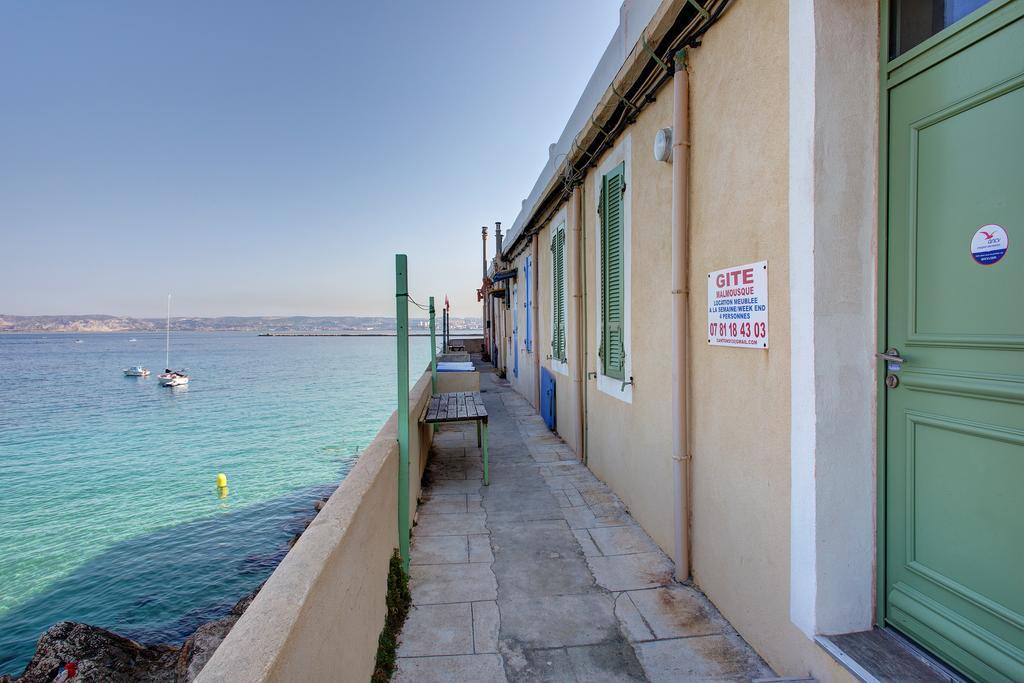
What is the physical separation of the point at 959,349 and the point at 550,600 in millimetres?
2557

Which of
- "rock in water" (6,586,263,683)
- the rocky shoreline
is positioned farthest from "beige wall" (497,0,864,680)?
"rock in water" (6,586,263,683)

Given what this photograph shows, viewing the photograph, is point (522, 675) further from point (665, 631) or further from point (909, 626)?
point (909, 626)

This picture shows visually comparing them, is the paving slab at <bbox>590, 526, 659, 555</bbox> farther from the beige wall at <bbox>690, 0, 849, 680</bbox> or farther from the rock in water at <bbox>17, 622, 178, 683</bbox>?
the rock in water at <bbox>17, 622, 178, 683</bbox>

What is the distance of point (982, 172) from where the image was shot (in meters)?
1.70

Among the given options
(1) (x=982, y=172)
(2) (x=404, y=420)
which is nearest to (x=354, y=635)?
(2) (x=404, y=420)

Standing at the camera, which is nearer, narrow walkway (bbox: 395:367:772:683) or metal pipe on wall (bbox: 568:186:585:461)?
narrow walkway (bbox: 395:367:772:683)

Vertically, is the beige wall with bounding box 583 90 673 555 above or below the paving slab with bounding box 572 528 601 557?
above

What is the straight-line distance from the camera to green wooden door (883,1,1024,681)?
1624mm

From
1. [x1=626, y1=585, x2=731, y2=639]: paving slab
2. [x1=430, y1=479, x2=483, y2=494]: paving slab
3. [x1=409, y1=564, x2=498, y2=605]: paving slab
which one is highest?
[x1=626, y1=585, x2=731, y2=639]: paving slab

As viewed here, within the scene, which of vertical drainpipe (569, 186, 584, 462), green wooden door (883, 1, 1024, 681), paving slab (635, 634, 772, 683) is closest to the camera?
green wooden door (883, 1, 1024, 681)

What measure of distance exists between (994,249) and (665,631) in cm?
239

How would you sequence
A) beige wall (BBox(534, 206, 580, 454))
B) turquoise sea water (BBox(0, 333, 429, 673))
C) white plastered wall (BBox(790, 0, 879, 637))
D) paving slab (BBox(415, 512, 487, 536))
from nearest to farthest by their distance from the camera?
white plastered wall (BBox(790, 0, 879, 637)) → paving slab (BBox(415, 512, 487, 536)) → beige wall (BBox(534, 206, 580, 454)) → turquoise sea water (BBox(0, 333, 429, 673))

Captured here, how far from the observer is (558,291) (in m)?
7.78

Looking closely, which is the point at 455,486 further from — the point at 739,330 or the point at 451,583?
the point at 739,330
